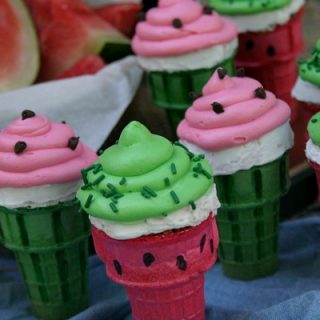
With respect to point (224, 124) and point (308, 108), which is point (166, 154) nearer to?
point (224, 124)

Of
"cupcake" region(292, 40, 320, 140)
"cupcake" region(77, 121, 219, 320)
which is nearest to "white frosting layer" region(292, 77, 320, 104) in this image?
"cupcake" region(292, 40, 320, 140)

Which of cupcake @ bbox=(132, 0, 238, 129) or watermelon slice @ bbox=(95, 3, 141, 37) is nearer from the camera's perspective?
cupcake @ bbox=(132, 0, 238, 129)

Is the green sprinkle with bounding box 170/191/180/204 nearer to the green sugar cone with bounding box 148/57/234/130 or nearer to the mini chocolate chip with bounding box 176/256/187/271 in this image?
the mini chocolate chip with bounding box 176/256/187/271

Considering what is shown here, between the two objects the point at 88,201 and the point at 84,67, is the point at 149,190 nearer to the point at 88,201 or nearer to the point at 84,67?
the point at 88,201

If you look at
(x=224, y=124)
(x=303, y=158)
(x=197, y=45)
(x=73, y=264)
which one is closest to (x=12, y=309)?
(x=73, y=264)

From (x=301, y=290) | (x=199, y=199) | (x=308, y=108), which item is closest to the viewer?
(x=199, y=199)

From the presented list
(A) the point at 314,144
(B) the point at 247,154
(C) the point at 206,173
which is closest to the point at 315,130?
(A) the point at 314,144

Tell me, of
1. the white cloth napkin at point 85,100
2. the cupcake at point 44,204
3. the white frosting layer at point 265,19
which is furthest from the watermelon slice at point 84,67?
the cupcake at point 44,204

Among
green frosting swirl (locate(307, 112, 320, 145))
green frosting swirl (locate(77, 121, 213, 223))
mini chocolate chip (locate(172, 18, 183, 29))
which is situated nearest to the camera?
green frosting swirl (locate(77, 121, 213, 223))

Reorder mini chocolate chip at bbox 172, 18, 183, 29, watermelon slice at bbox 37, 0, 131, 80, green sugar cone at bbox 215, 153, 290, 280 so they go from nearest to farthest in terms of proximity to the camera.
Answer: green sugar cone at bbox 215, 153, 290, 280 < mini chocolate chip at bbox 172, 18, 183, 29 < watermelon slice at bbox 37, 0, 131, 80
